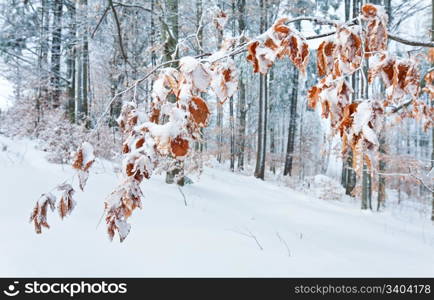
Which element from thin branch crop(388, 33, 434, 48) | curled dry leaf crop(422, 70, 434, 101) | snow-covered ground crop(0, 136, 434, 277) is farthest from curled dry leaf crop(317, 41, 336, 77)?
snow-covered ground crop(0, 136, 434, 277)

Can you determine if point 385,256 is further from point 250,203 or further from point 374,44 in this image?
point 250,203

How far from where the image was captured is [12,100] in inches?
449

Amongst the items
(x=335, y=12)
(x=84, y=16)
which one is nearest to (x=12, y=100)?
(x=84, y=16)

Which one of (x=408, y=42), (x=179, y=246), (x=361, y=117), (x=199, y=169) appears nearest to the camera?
(x=361, y=117)

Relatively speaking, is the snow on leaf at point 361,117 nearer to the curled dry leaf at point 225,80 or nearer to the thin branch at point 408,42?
the curled dry leaf at point 225,80

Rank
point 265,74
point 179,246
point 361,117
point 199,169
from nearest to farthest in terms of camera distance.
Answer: point 361,117, point 265,74, point 179,246, point 199,169

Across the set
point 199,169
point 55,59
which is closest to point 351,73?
point 199,169

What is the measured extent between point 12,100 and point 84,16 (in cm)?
587

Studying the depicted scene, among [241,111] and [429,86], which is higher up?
[241,111]

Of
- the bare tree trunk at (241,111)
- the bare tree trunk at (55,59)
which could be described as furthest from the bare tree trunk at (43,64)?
the bare tree trunk at (241,111)

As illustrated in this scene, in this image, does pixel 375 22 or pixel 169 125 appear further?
pixel 375 22

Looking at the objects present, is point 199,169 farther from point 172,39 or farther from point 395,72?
point 395,72

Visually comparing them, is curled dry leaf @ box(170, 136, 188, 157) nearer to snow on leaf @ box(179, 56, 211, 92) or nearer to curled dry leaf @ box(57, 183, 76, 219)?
snow on leaf @ box(179, 56, 211, 92)

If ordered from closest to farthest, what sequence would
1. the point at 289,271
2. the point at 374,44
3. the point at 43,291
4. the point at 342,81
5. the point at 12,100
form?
the point at 342,81
the point at 374,44
the point at 43,291
the point at 289,271
the point at 12,100
